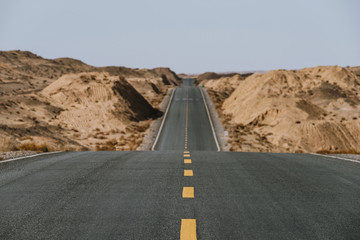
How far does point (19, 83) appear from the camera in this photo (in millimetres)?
74500

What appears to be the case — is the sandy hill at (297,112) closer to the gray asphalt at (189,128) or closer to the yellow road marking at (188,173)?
the gray asphalt at (189,128)

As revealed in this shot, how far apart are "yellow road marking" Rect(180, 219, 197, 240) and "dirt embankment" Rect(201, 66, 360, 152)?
2564 centimetres

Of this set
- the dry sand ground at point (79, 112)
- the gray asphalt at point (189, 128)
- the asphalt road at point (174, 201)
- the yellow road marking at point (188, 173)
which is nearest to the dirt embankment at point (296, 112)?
the gray asphalt at point (189, 128)

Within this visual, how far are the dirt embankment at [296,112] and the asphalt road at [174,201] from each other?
73.4 ft

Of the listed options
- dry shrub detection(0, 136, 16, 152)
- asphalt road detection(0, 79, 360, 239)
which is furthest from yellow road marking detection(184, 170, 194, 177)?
dry shrub detection(0, 136, 16, 152)

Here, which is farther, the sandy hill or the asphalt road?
the sandy hill

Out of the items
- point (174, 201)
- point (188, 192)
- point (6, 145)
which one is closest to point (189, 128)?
point (6, 145)

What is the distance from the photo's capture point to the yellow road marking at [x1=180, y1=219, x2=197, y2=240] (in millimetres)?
4105

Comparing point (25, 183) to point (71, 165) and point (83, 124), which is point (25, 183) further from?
point (83, 124)

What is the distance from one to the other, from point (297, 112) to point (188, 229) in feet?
160

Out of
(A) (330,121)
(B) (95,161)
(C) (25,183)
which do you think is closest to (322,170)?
(B) (95,161)

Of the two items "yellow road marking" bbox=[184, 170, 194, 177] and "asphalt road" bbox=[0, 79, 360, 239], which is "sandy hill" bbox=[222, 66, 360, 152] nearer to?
"yellow road marking" bbox=[184, 170, 194, 177]

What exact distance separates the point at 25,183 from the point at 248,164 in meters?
6.25

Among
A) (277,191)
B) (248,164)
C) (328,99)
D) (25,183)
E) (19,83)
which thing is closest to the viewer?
(277,191)
